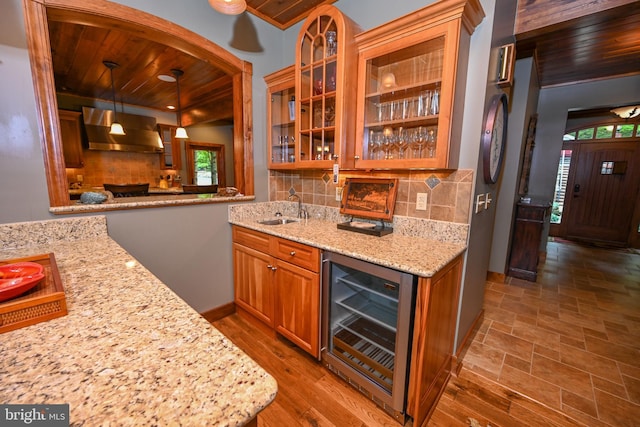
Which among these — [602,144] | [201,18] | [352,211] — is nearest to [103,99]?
[201,18]

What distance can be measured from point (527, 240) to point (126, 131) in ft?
21.9

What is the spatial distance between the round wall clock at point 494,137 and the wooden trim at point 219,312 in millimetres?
2334

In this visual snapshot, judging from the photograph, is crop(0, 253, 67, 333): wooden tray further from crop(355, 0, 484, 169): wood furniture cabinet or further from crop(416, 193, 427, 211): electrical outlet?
crop(416, 193, 427, 211): electrical outlet

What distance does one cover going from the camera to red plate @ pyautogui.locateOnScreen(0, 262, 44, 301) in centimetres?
74

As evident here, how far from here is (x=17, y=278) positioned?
0.85 metres

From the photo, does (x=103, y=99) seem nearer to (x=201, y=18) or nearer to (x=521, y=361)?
(x=201, y=18)

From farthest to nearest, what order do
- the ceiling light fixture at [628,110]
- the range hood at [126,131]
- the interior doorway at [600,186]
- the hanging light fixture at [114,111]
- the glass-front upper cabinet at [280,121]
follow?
1. the interior doorway at [600,186]
2. the range hood at [126,131]
3. the ceiling light fixture at [628,110]
4. the hanging light fixture at [114,111]
5. the glass-front upper cabinet at [280,121]

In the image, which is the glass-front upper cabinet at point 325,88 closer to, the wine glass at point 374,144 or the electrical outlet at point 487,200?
the wine glass at point 374,144

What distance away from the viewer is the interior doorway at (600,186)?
4738 millimetres

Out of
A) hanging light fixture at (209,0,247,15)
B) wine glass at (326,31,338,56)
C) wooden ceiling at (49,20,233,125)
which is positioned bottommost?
wine glass at (326,31,338,56)

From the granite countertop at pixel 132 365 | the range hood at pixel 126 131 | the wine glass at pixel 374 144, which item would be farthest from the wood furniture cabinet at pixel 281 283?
the range hood at pixel 126 131

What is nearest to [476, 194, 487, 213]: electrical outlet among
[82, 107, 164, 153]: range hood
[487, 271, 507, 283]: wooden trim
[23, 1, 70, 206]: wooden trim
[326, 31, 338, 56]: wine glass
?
[326, 31, 338, 56]: wine glass

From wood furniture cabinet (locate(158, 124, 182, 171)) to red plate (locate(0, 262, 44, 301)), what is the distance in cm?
535

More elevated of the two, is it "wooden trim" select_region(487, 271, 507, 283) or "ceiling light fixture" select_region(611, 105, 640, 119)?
"ceiling light fixture" select_region(611, 105, 640, 119)
